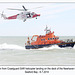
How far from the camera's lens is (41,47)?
2372 cm

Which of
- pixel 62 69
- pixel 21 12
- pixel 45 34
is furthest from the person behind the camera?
pixel 45 34

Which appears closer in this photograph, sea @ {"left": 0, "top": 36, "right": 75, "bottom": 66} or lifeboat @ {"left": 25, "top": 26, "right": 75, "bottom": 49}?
sea @ {"left": 0, "top": 36, "right": 75, "bottom": 66}

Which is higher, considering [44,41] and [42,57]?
[44,41]

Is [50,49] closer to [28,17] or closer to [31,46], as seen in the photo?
[31,46]

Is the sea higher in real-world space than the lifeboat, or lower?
lower

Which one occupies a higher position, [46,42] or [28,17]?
[28,17]

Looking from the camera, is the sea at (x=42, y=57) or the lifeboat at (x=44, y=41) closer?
the sea at (x=42, y=57)

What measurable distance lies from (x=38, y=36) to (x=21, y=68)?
37.4 feet

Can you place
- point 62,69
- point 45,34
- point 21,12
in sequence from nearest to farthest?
1. point 62,69
2. point 21,12
3. point 45,34

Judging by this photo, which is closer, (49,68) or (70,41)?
(49,68)

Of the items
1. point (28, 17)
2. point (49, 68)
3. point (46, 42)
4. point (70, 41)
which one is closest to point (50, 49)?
point (46, 42)

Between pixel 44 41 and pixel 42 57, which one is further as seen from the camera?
pixel 44 41

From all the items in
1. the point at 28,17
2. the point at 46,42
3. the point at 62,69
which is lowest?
the point at 62,69

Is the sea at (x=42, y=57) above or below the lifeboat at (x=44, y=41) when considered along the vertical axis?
below
